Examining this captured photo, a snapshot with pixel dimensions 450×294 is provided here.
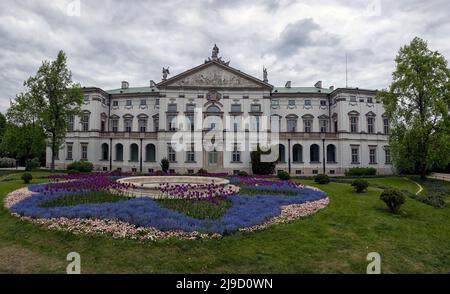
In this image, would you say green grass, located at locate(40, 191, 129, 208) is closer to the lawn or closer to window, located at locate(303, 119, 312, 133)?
the lawn

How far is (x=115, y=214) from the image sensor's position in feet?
34.8

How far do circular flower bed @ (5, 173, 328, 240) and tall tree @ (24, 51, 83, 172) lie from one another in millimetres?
19283

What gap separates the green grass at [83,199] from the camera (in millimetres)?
13064

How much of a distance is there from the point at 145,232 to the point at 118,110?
40.3m

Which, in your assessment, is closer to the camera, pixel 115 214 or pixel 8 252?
pixel 8 252

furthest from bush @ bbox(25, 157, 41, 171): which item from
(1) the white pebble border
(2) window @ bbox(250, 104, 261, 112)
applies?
(2) window @ bbox(250, 104, 261, 112)

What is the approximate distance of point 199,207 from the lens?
40.0 feet

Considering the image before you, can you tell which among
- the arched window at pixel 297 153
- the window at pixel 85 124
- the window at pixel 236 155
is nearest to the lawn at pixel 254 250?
the window at pixel 236 155

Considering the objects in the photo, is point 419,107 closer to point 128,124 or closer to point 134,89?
point 128,124

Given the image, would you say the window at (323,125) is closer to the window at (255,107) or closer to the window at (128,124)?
the window at (255,107)
